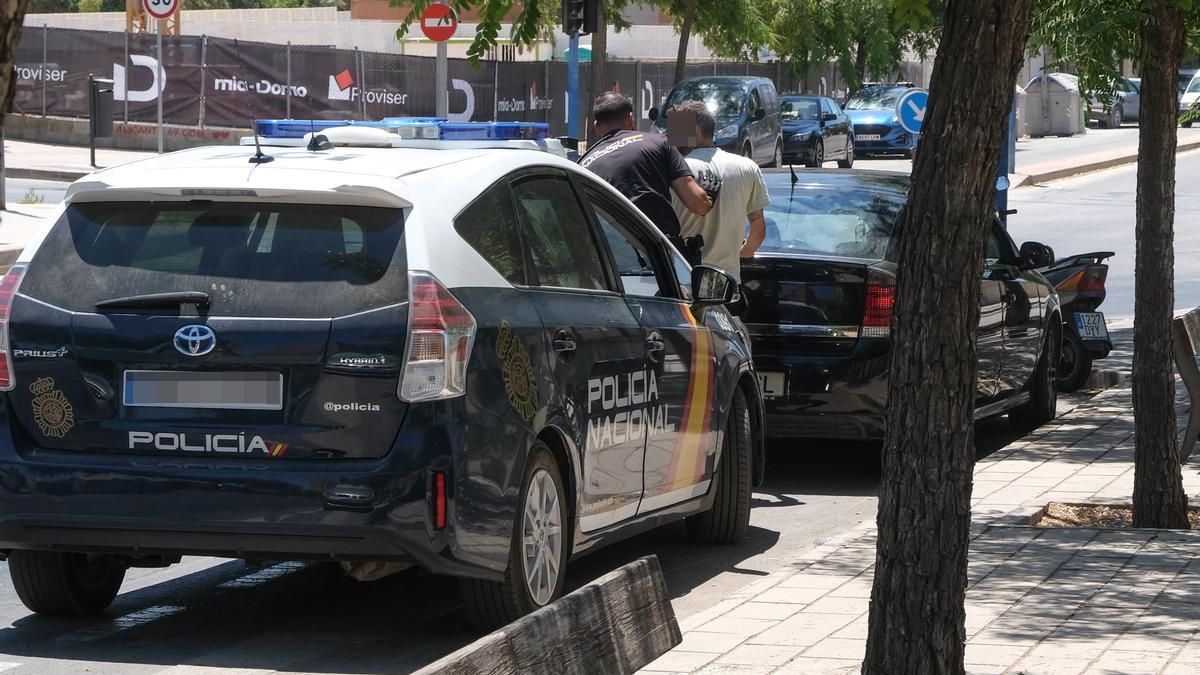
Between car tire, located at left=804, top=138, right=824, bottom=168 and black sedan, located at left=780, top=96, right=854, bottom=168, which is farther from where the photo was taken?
car tire, located at left=804, top=138, right=824, bottom=168

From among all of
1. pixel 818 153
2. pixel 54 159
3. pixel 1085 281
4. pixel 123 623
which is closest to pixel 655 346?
pixel 123 623

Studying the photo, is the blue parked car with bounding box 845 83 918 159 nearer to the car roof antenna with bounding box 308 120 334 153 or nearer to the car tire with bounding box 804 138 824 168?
the car tire with bounding box 804 138 824 168

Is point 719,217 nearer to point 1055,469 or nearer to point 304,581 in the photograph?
point 1055,469

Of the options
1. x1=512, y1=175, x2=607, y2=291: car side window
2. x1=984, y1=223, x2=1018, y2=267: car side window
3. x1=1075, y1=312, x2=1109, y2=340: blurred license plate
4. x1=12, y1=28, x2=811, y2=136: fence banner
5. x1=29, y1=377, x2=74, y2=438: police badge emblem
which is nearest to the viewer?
x1=29, y1=377, x2=74, y2=438: police badge emblem

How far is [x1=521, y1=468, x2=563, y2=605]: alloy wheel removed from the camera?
5891 mm

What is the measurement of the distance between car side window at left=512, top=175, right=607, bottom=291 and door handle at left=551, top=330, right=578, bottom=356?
0.20m

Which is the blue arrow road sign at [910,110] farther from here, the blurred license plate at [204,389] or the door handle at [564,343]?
the blurred license plate at [204,389]

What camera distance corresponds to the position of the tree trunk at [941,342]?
4.16 metres

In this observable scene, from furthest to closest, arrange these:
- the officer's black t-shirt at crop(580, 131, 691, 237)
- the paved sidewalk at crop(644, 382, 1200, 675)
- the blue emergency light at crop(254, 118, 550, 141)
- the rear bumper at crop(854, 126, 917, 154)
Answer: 1. the rear bumper at crop(854, 126, 917, 154)
2. the officer's black t-shirt at crop(580, 131, 691, 237)
3. the blue emergency light at crop(254, 118, 550, 141)
4. the paved sidewalk at crop(644, 382, 1200, 675)

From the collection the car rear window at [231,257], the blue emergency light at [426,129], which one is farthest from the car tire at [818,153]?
the car rear window at [231,257]

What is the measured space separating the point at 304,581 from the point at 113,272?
5.94ft

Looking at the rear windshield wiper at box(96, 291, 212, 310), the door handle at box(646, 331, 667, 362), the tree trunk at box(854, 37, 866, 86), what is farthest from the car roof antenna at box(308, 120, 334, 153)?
the tree trunk at box(854, 37, 866, 86)

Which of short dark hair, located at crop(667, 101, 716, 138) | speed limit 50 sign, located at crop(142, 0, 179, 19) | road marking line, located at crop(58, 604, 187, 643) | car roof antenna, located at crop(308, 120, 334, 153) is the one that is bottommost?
road marking line, located at crop(58, 604, 187, 643)

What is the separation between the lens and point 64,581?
6.24m
